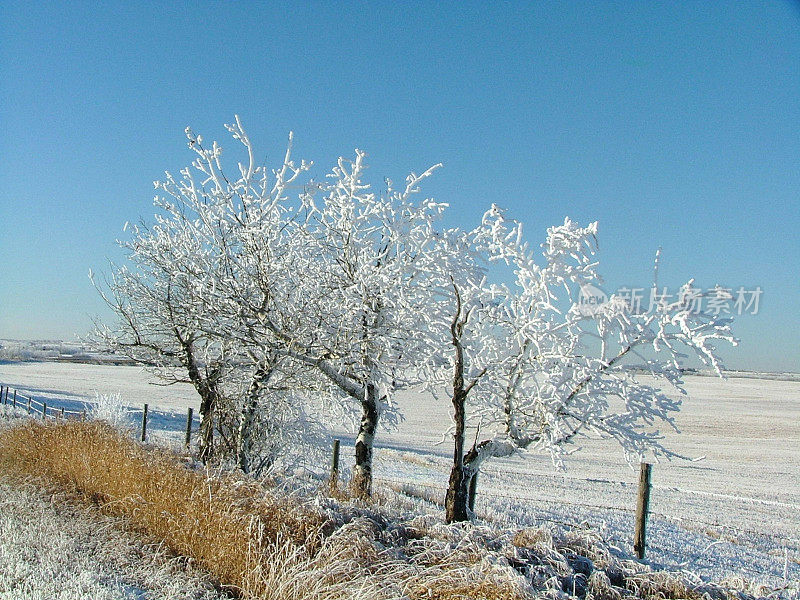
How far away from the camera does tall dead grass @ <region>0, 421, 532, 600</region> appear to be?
4629 millimetres

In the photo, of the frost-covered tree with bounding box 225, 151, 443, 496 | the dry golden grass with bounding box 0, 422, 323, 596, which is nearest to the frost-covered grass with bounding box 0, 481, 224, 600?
the dry golden grass with bounding box 0, 422, 323, 596

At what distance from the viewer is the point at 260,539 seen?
530 centimetres

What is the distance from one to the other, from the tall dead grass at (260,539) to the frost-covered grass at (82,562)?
8.9 inches

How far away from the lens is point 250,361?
38.2 ft

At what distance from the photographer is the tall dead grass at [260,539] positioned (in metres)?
4.63

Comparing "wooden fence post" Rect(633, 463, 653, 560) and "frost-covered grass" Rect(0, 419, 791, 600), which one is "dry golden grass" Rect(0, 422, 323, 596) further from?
"wooden fence post" Rect(633, 463, 653, 560)

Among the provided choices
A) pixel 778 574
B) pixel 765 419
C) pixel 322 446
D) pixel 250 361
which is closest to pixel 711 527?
pixel 778 574

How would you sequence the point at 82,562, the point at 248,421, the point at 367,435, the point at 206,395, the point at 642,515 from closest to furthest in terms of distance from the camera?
1. the point at 82,562
2. the point at 642,515
3. the point at 367,435
4. the point at 248,421
5. the point at 206,395

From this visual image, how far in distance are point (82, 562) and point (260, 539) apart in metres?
1.66

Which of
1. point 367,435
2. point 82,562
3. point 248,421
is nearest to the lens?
point 82,562

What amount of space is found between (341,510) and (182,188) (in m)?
6.45

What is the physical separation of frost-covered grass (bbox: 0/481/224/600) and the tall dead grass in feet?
0.74

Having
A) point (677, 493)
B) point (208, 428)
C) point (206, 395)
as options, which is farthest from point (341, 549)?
point (677, 493)

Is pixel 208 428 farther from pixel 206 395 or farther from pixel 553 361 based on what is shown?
pixel 553 361
